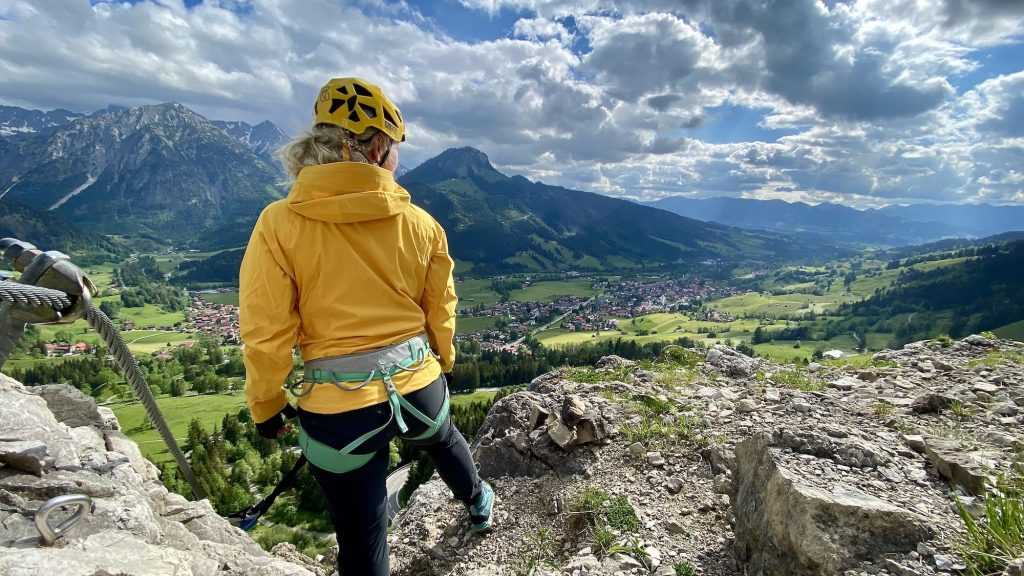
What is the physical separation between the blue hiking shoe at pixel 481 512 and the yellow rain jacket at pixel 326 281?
2041 millimetres

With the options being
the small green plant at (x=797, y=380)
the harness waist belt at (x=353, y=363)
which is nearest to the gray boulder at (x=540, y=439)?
the harness waist belt at (x=353, y=363)

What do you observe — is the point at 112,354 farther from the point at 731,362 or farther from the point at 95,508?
the point at 731,362

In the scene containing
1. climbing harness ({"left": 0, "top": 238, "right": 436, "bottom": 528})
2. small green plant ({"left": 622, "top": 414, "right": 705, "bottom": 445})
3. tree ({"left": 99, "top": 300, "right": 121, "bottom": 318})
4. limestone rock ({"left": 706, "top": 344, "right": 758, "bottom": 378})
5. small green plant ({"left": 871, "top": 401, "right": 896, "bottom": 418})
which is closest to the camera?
→ climbing harness ({"left": 0, "top": 238, "right": 436, "bottom": 528})

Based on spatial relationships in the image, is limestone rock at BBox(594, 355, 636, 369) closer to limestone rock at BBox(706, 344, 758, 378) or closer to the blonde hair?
limestone rock at BBox(706, 344, 758, 378)

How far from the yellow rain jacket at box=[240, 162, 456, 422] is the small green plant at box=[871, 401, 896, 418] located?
20.7 ft

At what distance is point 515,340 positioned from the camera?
129m

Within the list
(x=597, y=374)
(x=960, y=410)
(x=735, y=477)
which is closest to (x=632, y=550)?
(x=735, y=477)

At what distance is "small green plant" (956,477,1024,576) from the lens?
9.26ft

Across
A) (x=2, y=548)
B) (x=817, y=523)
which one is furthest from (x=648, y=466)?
(x=2, y=548)

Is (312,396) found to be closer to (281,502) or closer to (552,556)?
(552,556)

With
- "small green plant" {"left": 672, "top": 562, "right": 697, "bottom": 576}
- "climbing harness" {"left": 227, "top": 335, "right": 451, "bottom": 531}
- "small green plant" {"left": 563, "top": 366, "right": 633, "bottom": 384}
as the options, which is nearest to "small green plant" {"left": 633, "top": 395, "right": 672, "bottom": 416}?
"small green plant" {"left": 563, "top": 366, "right": 633, "bottom": 384}

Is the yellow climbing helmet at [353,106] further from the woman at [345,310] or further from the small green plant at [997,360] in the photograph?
the small green plant at [997,360]

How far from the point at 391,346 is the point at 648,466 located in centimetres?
406

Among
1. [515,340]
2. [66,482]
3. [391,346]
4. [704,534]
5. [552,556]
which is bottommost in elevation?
[515,340]
